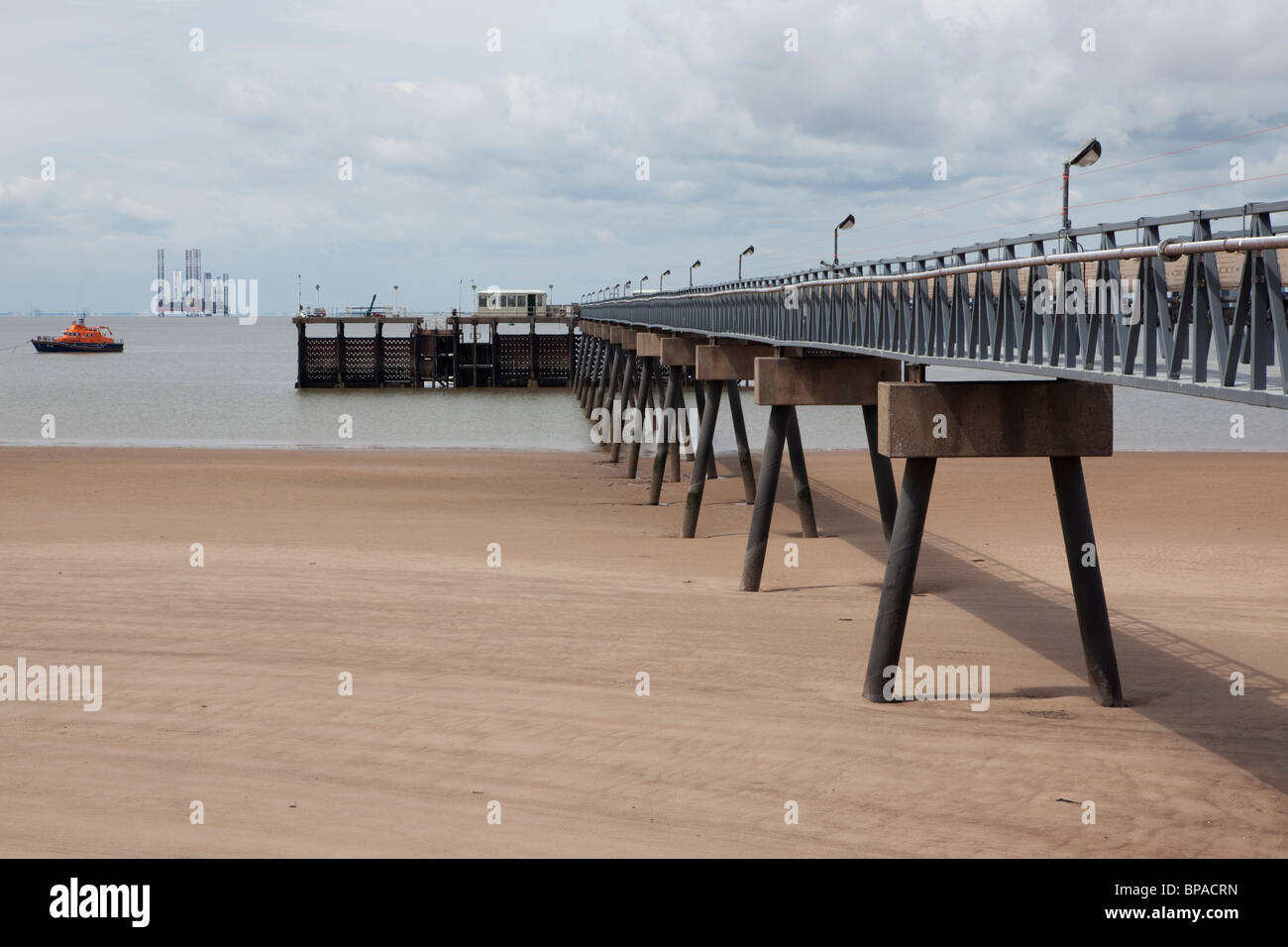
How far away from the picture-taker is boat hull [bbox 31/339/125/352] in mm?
118500

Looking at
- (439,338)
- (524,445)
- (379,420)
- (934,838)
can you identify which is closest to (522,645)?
(934,838)

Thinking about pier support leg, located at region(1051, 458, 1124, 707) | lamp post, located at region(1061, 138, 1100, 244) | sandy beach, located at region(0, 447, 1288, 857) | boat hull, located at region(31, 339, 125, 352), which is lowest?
sandy beach, located at region(0, 447, 1288, 857)

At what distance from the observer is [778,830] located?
773 centimetres

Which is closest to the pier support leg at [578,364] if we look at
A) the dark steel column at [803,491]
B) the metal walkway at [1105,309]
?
the dark steel column at [803,491]

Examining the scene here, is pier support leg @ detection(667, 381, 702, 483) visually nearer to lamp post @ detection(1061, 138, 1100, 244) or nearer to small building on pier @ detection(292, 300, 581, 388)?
lamp post @ detection(1061, 138, 1100, 244)

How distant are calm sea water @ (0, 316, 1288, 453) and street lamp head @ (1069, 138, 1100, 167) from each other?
20.1m

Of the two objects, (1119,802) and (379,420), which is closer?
(1119,802)

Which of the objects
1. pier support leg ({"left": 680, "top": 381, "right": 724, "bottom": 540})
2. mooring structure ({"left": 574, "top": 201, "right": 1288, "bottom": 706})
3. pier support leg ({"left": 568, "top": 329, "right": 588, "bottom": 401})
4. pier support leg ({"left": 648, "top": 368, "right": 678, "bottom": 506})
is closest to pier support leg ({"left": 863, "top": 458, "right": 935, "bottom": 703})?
mooring structure ({"left": 574, "top": 201, "right": 1288, "bottom": 706})

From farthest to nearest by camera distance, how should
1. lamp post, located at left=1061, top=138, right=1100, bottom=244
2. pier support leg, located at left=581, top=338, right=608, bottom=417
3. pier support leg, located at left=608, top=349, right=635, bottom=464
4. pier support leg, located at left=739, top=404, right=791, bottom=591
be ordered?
pier support leg, located at left=581, top=338, right=608, bottom=417, pier support leg, located at left=608, top=349, right=635, bottom=464, pier support leg, located at left=739, top=404, right=791, bottom=591, lamp post, located at left=1061, top=138, right=1100, bottom=244

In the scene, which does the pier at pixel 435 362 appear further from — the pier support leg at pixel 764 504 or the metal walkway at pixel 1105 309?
the metal walkway at pixel 1105 309

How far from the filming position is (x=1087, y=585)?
10.8 metres

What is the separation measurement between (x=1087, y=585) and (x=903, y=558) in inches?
56.3
